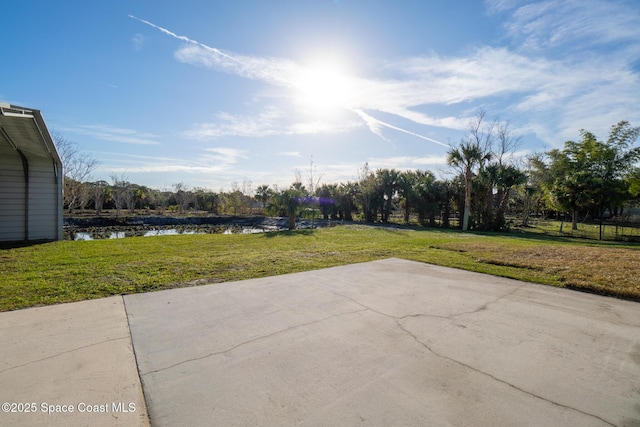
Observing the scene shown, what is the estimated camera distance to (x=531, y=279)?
5055 millimetres

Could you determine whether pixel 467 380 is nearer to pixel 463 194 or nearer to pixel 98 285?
pixel 98 285

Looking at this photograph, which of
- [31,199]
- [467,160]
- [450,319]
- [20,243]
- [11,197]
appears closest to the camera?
[450,319]

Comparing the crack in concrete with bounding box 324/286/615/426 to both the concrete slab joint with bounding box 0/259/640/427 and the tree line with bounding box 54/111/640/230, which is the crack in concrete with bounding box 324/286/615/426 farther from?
the tree line with bounding box 54/111/640/230

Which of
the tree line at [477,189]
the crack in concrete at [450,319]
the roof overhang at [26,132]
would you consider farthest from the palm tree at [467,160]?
the roof overhang at [26,132]

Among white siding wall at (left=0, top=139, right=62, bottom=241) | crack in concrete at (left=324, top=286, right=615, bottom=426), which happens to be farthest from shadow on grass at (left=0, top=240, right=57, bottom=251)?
crack in concrete at (left=324, top=286, right=615, bottom=426)

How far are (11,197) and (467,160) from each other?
2035cm

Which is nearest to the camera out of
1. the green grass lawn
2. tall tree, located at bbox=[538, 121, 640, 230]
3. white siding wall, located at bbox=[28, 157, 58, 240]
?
the green grass lawn

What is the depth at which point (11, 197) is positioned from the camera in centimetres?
866

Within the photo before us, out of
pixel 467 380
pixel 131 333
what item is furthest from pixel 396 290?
pixel 131 333

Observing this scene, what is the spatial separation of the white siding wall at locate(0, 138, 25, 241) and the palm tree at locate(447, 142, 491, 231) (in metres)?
19.7

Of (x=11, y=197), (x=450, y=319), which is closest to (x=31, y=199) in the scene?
(x=11, y=197)

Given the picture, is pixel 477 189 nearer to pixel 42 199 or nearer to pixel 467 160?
pixel 467 160

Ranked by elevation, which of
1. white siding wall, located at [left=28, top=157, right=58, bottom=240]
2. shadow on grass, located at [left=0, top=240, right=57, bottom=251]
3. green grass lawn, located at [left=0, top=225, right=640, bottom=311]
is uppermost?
white siding wall, located at [left=28, top=157, right=58, bottom=240]

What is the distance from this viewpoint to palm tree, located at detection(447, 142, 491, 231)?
17.0 meters
